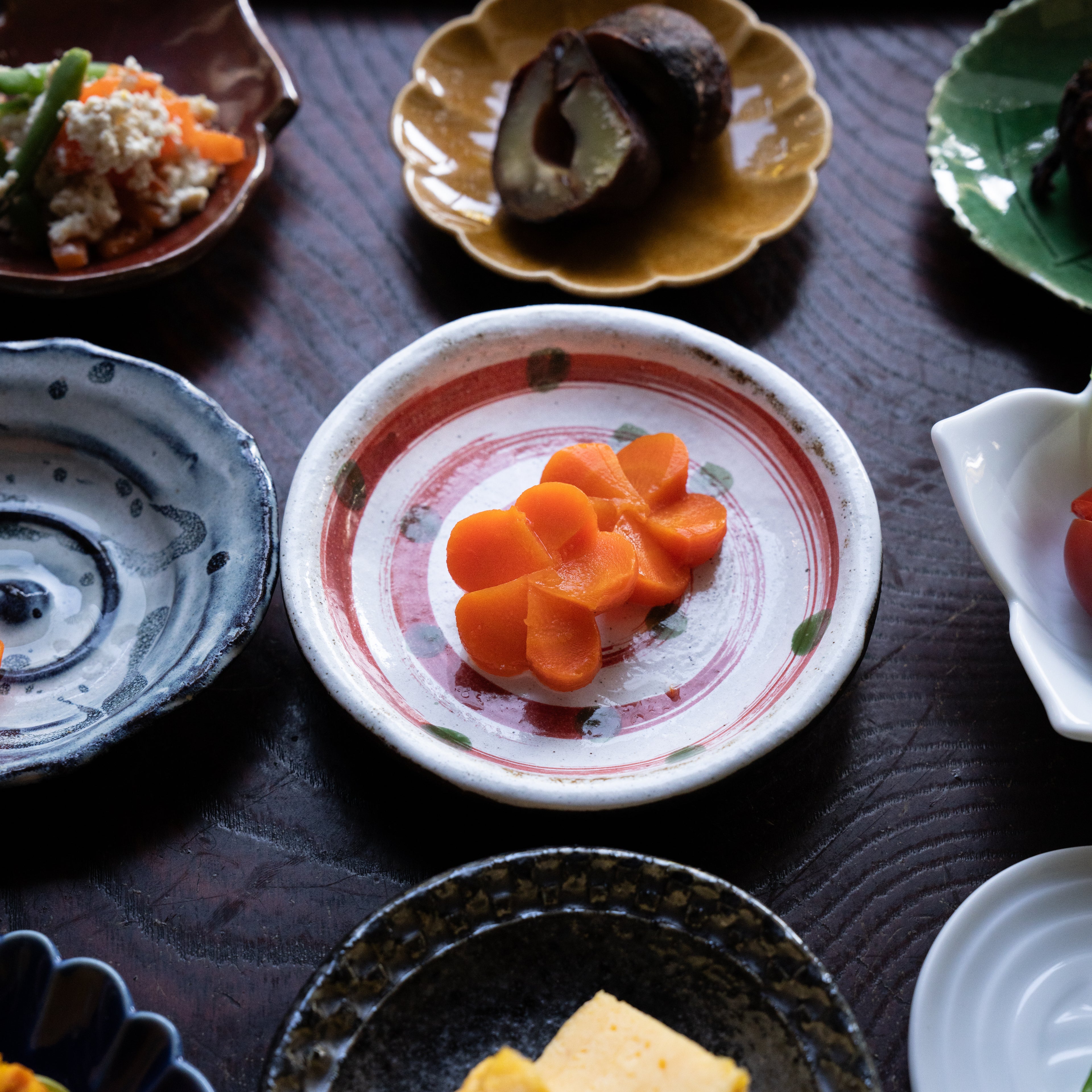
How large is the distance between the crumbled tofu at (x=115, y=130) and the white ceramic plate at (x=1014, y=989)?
187 cm

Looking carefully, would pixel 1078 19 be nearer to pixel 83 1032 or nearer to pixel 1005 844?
pixel 1005 844

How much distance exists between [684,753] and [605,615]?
0.27 m

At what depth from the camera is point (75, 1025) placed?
1.15 metres

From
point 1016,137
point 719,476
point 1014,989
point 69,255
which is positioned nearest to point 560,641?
point 719,476

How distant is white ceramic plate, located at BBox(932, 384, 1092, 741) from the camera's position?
4.39ft

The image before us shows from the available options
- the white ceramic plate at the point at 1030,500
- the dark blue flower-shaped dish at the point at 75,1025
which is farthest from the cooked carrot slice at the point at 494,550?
the dark blue flower-shaped dish at the point at 75,1025

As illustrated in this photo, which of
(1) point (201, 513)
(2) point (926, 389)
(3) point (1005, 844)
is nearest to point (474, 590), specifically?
(1) point (201, 513)

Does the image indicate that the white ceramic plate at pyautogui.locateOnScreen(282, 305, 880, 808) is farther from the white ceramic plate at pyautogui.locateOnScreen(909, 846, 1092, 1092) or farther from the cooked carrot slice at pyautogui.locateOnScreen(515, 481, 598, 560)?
the white ceramic plate at pyautogui.locateOnScreen(909, 846, 1092, 1092)

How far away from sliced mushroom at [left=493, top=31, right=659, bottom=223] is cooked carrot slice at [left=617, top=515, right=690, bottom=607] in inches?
27.8

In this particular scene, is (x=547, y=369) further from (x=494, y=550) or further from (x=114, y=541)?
(x=114, y=541)

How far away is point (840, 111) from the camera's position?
92.0 inches

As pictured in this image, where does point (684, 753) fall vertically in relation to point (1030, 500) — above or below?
below

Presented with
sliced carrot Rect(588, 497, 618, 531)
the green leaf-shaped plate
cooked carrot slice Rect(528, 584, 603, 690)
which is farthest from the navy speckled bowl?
the green leaf-shaped plate

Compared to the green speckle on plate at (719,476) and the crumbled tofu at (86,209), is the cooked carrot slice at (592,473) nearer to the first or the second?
the green speckle on plate at (719,476)
